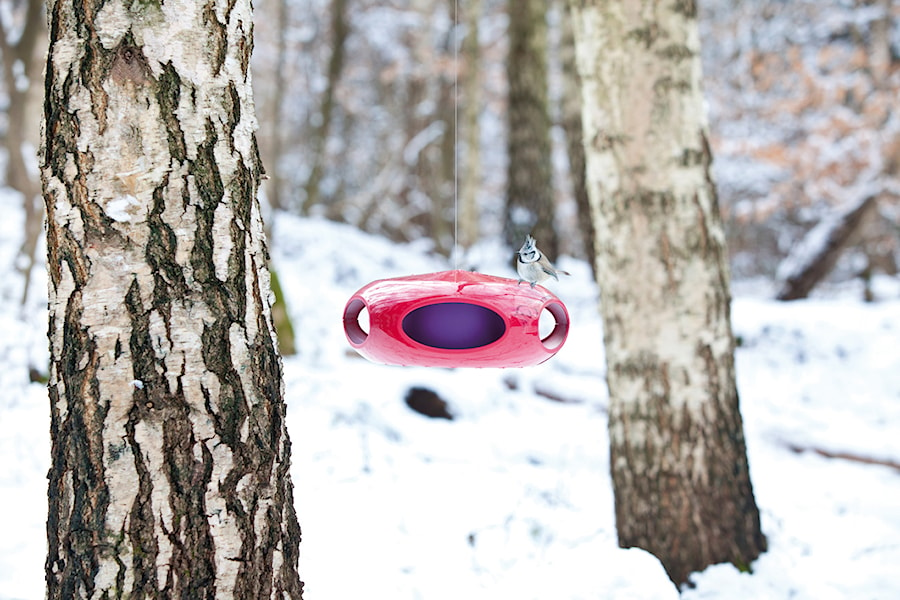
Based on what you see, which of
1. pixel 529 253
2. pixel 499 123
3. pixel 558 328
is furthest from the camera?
pixel 499 123

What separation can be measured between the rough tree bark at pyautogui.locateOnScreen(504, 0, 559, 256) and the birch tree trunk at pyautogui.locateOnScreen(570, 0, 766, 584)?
548cm

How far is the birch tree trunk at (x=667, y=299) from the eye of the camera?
303cm

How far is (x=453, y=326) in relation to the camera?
2328 millimetres

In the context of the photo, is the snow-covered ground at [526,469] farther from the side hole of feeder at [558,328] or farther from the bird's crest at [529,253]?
the bird's crest at [529,253]

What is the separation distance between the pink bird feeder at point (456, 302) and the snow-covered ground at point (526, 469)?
0.97 meters

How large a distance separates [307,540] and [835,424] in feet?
12.1

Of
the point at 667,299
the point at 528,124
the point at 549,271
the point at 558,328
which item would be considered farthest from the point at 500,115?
the point at 549,271

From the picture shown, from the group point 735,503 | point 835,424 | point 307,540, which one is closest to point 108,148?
point 307,540

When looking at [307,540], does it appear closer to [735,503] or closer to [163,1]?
[735,503]

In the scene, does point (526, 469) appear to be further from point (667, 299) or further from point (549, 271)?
point (549, 271)

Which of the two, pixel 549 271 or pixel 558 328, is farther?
pixel 558 328

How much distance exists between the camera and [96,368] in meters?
1.58

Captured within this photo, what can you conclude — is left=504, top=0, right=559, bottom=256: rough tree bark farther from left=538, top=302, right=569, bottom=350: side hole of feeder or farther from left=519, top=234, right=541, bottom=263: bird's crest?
left=519, top=234, right=541, bottom=263: bird's crest

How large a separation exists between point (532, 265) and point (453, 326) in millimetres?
475
